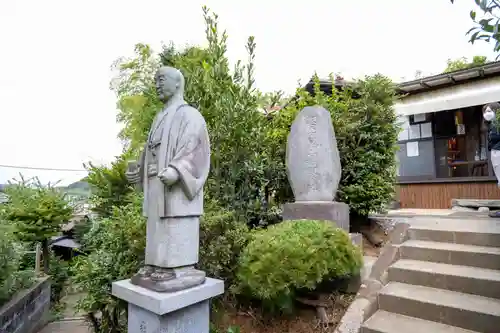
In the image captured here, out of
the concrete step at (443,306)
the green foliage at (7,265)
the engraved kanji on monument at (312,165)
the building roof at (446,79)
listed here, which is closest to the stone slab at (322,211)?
the engraved kanji on monument at (312,165)

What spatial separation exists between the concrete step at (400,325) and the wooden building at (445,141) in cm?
678

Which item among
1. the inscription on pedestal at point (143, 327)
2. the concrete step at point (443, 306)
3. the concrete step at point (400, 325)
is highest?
the inscription on pedestal at point (143, 327)

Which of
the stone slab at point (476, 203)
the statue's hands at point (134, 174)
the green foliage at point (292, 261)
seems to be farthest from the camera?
the stone slab at point (476, 203)

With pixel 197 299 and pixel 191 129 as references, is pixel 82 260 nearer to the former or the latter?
pixel 197 299

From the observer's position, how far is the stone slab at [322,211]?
4949mm

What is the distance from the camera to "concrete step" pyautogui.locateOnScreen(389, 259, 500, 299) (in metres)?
3.54

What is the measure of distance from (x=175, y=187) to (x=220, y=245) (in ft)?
4.90

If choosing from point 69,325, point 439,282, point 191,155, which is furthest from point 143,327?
point 69,325

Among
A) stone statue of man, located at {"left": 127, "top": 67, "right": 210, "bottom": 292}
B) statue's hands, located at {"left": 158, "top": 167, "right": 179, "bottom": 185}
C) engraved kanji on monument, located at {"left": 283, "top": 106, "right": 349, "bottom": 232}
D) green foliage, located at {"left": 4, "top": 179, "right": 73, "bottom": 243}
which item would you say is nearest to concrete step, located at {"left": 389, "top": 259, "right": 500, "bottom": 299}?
engraved kanji on monument, located at {"left": 283, "top": 106, "right": 349, "bottom": 232}

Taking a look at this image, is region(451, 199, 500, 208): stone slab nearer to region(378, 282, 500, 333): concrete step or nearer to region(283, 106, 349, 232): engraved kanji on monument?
region(283, 106, 349, 232): engraved kanji on monument

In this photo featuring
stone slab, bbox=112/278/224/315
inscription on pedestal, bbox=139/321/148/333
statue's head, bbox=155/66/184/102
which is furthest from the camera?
statue's head, bbox=155/66/184/102

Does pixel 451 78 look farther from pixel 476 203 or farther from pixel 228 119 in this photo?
pixel 228 119

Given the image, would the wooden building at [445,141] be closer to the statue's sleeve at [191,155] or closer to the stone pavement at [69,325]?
the statue's sleeve at [191,155]

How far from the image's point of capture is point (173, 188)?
276 centimetres
